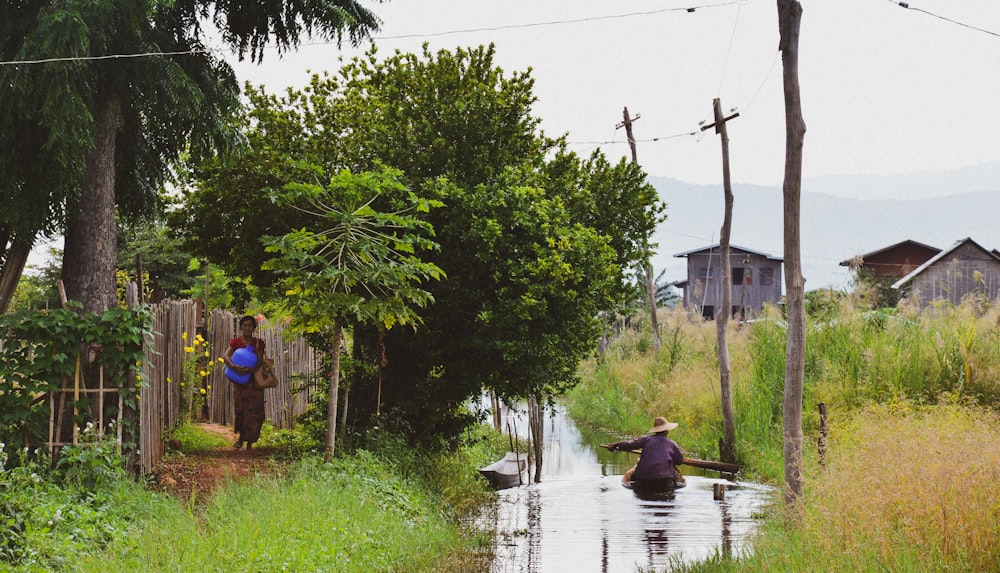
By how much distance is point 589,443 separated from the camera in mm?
26578

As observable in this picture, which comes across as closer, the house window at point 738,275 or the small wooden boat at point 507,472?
the small wooden boat at point 507,472

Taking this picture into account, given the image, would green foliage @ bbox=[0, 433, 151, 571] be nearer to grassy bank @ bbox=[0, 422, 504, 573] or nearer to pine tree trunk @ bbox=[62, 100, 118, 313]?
grassy bank @ bbox=[0, 422, 504, 573]

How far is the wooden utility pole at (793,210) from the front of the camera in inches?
451

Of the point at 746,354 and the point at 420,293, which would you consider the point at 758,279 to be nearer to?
the point at 746,354

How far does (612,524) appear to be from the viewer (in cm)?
1307

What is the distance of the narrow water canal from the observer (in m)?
10.8

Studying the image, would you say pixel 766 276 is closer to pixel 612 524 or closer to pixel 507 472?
pixel 507 472

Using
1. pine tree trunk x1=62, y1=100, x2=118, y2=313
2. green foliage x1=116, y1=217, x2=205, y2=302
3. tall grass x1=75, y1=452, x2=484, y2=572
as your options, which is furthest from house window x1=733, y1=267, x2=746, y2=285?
pine tree trunk x1=62, y1=100, x2=118, y2=313

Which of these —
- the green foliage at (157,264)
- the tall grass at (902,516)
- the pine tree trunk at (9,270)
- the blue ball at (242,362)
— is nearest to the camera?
the tall grass at (902,516)

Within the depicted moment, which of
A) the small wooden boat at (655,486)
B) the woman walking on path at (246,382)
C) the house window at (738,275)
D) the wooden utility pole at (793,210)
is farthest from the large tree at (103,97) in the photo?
the house window at (738,275)

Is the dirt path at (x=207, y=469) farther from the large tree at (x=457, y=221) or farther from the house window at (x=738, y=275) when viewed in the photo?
the house window at (x=738, y=275)

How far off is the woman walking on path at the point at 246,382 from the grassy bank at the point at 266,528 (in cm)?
178

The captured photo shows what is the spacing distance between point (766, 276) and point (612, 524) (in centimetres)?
5410

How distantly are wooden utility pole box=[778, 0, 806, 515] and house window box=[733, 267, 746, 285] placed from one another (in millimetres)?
54043
